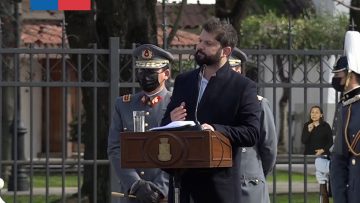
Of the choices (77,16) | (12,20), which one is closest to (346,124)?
(77,16)

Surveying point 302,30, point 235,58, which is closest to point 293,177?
point 302,30

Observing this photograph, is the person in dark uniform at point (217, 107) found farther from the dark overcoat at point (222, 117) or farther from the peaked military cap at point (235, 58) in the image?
the peaked military cap at point (235, 58)

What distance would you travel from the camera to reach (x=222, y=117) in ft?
20.2

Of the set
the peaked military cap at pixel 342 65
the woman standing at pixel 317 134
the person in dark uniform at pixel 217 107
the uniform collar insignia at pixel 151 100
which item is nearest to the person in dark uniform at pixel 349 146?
the peaked military cap at pixel 342 65

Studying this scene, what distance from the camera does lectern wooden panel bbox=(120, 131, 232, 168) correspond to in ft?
19.2

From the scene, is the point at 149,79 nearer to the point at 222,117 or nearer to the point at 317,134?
the point at 222,117

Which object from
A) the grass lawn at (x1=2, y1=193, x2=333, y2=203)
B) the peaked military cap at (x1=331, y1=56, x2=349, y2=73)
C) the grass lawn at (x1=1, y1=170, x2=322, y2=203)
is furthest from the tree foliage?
the peaked military cap at (x1=331, y1=56, x2=349, y2=73)

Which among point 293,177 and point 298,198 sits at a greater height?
point 298,198

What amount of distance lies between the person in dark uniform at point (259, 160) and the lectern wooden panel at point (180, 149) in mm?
1117

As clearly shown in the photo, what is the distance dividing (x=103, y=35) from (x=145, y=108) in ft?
18.1

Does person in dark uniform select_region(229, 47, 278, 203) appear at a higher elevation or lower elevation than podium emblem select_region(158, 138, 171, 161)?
lower

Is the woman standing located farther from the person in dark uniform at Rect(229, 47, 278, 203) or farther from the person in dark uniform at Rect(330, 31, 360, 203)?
the person in dark uniform at Rect(330, 31, 360, 203)

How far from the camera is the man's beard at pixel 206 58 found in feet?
20.1

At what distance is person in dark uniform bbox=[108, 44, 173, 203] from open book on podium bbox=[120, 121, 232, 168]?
59.1 inches
